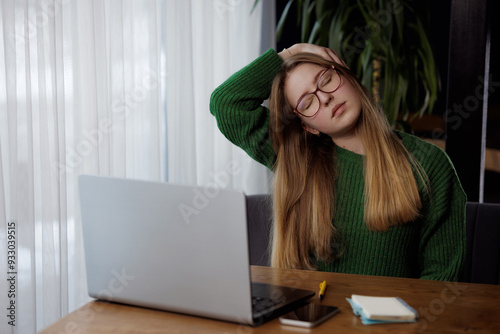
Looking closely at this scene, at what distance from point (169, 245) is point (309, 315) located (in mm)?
261

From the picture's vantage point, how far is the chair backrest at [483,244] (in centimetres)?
159

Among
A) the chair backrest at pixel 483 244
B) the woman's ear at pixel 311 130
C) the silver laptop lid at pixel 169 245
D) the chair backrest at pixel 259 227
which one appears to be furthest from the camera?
the chair backrest at pixel 259 227

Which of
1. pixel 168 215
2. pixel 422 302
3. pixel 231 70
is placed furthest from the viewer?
pixel 231 70

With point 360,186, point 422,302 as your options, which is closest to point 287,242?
point 360,186

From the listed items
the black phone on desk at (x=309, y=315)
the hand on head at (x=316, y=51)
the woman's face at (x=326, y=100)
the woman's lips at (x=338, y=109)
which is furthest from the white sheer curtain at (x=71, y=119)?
the black phone on desk at (x=309, y=315)

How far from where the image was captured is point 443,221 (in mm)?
1393

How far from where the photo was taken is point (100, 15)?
190 centimetres

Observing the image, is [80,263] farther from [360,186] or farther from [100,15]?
[360,186]

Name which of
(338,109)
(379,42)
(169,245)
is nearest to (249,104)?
(338,109)

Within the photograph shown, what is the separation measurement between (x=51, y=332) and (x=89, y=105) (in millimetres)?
1120

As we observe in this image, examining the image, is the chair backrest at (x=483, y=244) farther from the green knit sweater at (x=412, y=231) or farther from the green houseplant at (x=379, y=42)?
the green houseplant at (x=379, y=42)

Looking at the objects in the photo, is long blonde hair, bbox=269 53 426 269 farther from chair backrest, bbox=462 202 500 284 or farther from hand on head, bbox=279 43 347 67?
chair backrest, bbox=462 202 500 284

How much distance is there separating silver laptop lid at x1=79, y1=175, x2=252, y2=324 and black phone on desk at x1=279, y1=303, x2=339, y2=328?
2.9 inches

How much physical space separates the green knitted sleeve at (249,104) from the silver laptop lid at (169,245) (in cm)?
67
